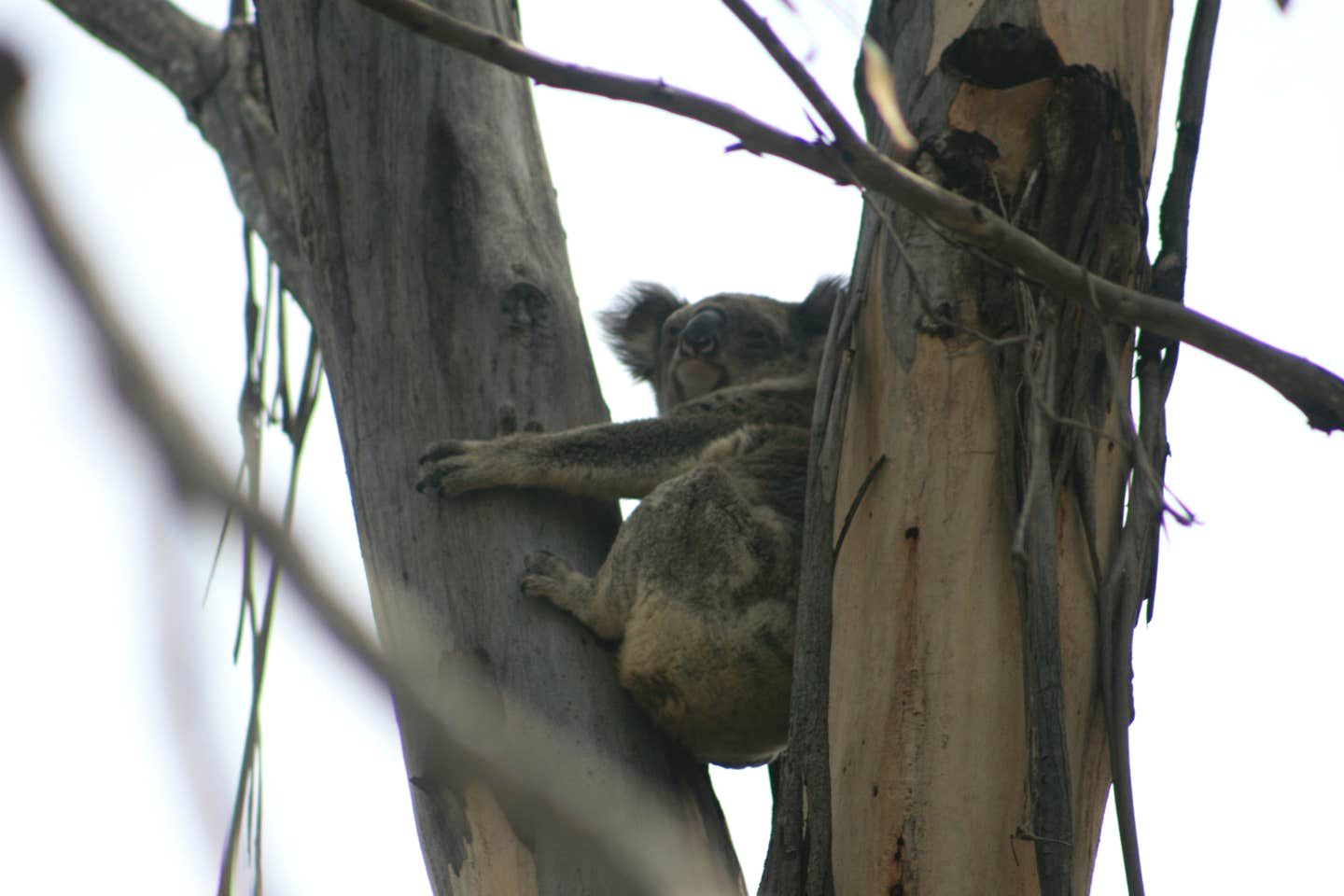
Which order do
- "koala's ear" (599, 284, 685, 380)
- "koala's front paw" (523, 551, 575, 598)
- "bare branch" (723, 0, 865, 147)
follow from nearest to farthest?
"bare branch" (723, 0, 865, 147) → "koala's front paw" (523, 551, 575, 598) → "koala's ear" (599, 284, 685, 380)

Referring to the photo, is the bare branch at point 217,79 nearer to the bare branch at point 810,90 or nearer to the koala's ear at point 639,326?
the koala's ear at point 639,326

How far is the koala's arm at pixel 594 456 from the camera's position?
3.17m

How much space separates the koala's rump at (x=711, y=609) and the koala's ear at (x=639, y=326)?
96.7 inches

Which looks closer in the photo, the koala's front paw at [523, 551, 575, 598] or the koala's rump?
the koala's front paw at [523, 551, 575, 598]

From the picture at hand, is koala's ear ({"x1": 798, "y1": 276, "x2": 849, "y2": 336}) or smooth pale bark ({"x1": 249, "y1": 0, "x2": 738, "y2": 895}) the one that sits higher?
Answer: koala's ear ({"x1": 798, "y1": 276, "x2": 849, "y2": 336})

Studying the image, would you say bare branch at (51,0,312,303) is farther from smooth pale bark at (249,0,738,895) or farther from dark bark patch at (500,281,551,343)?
dark bark patch at (500,281,551,343)

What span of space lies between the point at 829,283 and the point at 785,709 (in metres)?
2.78

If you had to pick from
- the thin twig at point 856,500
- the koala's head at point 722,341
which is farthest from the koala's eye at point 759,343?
the thin twig at point 856,500

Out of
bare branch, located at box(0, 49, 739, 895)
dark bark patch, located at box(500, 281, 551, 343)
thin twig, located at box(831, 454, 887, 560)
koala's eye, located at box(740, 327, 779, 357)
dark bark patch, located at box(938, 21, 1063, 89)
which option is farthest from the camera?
koala's eye, located at box(740, 327, 779, 357)

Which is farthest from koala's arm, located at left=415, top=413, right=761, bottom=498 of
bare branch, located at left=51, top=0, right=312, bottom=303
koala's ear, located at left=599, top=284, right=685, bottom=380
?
koala's ear, located at left=599, top=284, right=685, bottom=380

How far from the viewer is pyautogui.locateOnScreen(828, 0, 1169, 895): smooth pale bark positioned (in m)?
2.46

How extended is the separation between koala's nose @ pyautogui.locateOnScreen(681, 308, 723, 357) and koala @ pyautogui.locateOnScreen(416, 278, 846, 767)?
0.59 meters

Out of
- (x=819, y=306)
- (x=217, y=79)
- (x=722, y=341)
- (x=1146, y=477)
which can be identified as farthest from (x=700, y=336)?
(x=1146, y=477)

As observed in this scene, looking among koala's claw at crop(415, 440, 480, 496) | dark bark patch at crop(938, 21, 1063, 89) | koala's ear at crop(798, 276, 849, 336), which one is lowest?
koala's claw at crop(415, 440, 480, 496)
